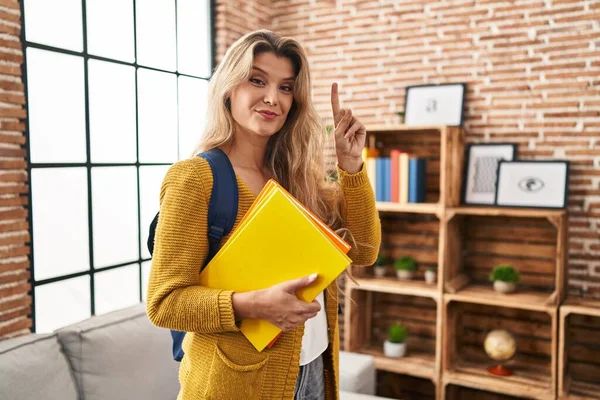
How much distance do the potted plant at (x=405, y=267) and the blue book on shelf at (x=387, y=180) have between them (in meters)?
0.42

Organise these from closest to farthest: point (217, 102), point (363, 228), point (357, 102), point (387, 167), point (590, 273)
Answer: point (217, 102)
point (363, 228)
point (590, 273)
point (387, 167)
point (357, 102)

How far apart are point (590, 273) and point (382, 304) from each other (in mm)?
1325

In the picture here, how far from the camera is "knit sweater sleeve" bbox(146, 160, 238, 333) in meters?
1.11

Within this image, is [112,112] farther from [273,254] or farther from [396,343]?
[396,343]

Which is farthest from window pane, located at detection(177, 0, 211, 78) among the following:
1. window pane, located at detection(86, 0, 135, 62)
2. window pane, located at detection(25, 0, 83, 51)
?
window pane, located at detection(25, 0, 83, 51)

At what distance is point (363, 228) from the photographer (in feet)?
4.72

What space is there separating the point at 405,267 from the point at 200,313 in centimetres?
260

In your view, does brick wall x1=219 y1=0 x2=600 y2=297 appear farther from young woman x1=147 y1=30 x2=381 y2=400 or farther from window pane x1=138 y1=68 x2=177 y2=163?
young woman x1=147 y1=30 x2=381 y2=400

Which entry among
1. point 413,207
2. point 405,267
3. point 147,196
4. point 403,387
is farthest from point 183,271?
point 403,387

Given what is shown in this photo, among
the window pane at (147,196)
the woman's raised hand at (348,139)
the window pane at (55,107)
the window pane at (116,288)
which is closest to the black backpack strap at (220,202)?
the woman's raised hand at (348,139)

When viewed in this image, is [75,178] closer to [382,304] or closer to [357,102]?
[357,102]

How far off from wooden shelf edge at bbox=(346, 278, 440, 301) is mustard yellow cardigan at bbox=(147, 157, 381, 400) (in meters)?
2.16

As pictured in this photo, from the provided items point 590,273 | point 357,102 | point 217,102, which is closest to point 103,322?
point 217,102

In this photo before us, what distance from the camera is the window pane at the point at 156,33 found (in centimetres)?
312
